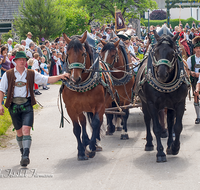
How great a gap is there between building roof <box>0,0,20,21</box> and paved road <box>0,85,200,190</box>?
86.5 feet

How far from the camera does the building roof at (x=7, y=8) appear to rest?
33.2 meters

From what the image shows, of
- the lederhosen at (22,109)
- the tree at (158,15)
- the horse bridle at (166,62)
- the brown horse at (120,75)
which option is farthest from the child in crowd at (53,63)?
the tree at (158,15)

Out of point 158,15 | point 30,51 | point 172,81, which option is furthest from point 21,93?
point 158,15

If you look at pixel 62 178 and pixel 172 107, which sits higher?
pixel 172 107

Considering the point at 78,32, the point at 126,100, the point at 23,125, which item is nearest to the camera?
the point at 23,125

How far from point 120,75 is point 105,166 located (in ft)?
9.88

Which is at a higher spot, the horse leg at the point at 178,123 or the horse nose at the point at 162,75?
the horse nose at the point at 162,75

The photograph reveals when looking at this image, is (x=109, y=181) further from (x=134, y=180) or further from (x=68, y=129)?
(x=68, y=129)

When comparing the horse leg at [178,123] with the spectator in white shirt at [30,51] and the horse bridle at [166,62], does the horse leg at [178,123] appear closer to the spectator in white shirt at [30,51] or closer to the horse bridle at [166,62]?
the horse bridle at [166,62]

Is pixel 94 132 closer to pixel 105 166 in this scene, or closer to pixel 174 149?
pixel 105 166

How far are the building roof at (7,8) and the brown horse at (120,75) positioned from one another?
86.8 ft

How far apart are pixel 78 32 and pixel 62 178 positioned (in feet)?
74.4

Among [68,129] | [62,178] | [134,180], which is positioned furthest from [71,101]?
[68,129]

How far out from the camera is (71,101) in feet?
21.9
